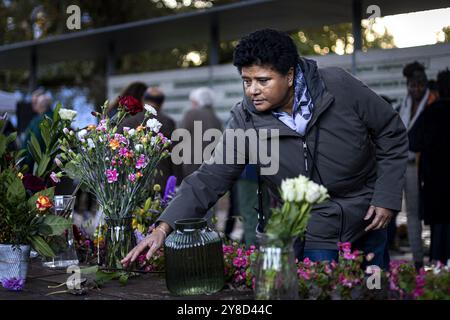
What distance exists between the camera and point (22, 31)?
1625cm

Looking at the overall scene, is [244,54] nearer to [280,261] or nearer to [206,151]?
A: [280,261]

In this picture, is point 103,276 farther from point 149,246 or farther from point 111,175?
point 111,175

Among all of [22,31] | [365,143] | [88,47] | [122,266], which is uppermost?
[22,31]

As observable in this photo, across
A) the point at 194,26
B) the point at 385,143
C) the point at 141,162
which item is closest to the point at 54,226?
the point at 141,162

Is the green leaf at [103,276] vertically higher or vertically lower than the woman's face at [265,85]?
lower

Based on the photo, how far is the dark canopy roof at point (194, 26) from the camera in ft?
18.7

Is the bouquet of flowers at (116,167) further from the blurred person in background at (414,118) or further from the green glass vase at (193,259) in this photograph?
the blurred person in background at (414,118)

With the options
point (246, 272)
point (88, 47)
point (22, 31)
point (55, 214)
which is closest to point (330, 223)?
point (246, 272)

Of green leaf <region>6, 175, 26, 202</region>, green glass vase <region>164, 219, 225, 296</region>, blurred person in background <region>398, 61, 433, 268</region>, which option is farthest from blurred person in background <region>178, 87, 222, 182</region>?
green glass vase <region>164, 219, 225, 296</region>

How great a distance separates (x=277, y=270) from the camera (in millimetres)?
1782

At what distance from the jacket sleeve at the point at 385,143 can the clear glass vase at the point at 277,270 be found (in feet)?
2.92

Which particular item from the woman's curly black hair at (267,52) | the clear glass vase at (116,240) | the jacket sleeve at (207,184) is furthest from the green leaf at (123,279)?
the woman's curly black hair at (267,52)

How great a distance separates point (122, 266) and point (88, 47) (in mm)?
6306

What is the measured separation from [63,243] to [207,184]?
59 centimetres
